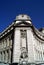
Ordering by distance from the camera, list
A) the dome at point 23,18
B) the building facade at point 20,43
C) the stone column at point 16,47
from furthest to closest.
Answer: the dome at point 23,18
the building facade at point 20,43
the stone column at point 16,47

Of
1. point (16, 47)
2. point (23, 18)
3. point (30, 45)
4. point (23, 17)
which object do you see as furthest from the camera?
Result: point (23, 17)

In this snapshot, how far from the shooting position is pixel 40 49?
37.6 metres

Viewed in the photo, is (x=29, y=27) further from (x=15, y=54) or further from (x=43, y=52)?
(x=43, y=52)

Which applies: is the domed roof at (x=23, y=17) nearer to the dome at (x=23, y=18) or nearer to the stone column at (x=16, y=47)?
the dome at (x=23, y=18)

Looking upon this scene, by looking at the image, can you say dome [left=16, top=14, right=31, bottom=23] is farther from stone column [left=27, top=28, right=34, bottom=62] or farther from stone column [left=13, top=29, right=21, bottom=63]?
stone column [left=13, top=29, right=21, bottom=63]

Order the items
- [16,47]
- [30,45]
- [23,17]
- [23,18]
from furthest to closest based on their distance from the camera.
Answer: [23,17], [23,18], [30,45], [16,47]

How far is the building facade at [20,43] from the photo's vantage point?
93.3 ft

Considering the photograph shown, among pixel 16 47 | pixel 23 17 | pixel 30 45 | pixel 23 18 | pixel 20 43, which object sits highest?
pixel 23 17

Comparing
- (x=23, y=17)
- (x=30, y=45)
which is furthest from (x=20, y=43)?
(x=23, y=17)

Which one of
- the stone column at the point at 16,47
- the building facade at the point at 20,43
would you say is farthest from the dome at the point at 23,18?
the stone column at the point at 16,47

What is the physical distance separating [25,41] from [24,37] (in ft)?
2.69

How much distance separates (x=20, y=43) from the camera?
2966 centimetres

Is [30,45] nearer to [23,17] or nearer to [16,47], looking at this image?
[16,47]

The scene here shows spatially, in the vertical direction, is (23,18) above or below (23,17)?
below
